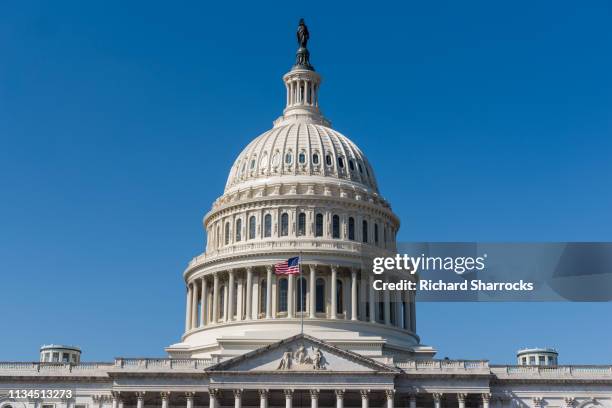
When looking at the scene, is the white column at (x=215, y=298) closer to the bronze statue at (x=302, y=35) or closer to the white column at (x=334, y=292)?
the white column at (x=334, y=292)

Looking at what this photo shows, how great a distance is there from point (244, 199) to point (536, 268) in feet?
151

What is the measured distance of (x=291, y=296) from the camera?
376ft

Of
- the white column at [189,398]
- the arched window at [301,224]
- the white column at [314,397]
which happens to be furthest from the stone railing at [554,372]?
the arched window at [301,224]

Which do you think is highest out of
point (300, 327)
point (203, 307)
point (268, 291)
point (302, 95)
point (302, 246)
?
point (302, 95)

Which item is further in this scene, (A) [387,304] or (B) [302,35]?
(B) [302,35]

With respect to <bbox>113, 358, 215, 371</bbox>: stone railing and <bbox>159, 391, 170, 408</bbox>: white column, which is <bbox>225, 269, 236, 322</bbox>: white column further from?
<bbox>159, 391, 170, 408</bbox>: white column

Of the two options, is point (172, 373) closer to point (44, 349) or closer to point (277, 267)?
point (277, 267)

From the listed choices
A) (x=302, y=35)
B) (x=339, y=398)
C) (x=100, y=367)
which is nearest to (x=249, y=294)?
(x=100, y=367)

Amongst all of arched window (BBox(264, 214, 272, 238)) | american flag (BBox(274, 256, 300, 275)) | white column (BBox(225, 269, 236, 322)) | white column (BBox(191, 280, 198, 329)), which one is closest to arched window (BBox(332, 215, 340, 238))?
arched window (BBox(264, 214, 272, 238))

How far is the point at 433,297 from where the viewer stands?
86750 mm

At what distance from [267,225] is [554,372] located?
39.6 meters

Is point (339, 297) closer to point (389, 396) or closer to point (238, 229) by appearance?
point (238, 229)

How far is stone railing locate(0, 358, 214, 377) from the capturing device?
9912 cm

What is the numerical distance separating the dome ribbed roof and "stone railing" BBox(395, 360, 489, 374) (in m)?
32.2
